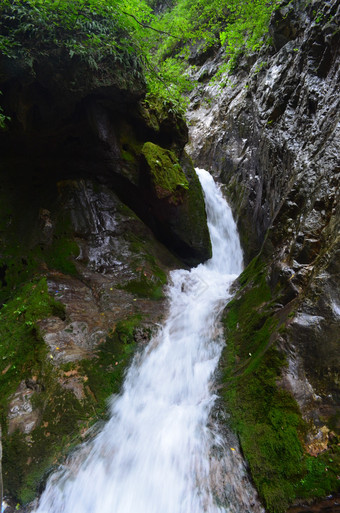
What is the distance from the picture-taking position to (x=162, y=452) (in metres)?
3.40

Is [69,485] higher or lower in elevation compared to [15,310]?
lower

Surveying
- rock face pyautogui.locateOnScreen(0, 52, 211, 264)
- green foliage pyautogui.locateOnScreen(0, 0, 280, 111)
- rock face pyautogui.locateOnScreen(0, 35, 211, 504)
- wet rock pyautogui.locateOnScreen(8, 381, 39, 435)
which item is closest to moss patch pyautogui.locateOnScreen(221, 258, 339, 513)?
rock face pyautogui.locateOnScreen(0, 35, 211, 504)

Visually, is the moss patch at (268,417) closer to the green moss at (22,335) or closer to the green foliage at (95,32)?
the green moss at (22,335)

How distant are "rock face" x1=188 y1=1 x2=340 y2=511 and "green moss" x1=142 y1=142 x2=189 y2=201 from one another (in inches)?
98.7

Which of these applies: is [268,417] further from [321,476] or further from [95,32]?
[95,32]

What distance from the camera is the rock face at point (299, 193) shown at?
309 centimetres

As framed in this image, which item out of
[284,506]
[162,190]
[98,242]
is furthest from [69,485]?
[162,190]

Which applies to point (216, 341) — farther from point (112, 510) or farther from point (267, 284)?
point (112, 510)

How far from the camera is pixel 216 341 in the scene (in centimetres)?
507

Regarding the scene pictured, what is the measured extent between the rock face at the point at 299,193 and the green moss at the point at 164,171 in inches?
98.7

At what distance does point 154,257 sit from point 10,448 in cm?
527

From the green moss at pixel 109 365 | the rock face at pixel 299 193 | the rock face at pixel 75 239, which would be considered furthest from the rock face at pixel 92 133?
the green moss at pixel 109 365

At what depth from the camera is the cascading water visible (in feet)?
9.58

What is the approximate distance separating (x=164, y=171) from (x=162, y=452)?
6743 millimetres
